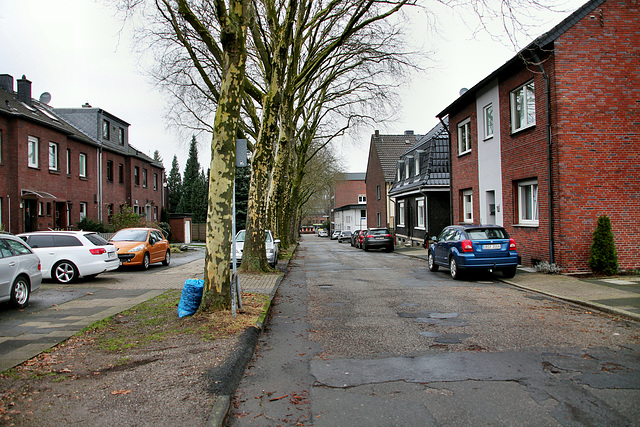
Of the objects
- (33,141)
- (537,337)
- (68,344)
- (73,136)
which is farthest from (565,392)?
(73,136)

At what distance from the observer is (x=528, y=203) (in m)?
16.1

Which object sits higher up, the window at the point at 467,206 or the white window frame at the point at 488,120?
the white window frame at the point at 488,120

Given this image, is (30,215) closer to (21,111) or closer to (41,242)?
(21,111)

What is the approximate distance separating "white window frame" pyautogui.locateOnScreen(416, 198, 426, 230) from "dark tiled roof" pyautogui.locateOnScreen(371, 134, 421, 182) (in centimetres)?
1180

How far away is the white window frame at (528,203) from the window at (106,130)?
1056 inches

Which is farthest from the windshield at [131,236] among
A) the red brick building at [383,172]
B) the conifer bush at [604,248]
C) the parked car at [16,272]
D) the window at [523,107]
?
the red brick building at [383,172]

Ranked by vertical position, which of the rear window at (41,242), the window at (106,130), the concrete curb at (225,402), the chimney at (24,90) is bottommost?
the concrete curb at (225,402)

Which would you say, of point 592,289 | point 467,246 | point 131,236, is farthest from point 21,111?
point 592,289

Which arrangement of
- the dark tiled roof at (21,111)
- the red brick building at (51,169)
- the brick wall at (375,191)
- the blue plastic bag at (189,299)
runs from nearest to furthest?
the blue plastic bag at (189,299), the dark tiled roof at (21,111), the red brick building at (51,169), the brick wall at (375,191)

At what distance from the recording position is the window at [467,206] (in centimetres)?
2195

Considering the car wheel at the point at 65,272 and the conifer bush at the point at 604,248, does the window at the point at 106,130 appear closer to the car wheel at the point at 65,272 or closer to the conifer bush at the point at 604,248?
the car wheel at the point at 65,272

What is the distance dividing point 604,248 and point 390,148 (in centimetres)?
3441

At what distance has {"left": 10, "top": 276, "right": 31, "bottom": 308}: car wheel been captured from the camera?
8.94 m

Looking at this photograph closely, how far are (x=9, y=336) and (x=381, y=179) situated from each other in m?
40.0
